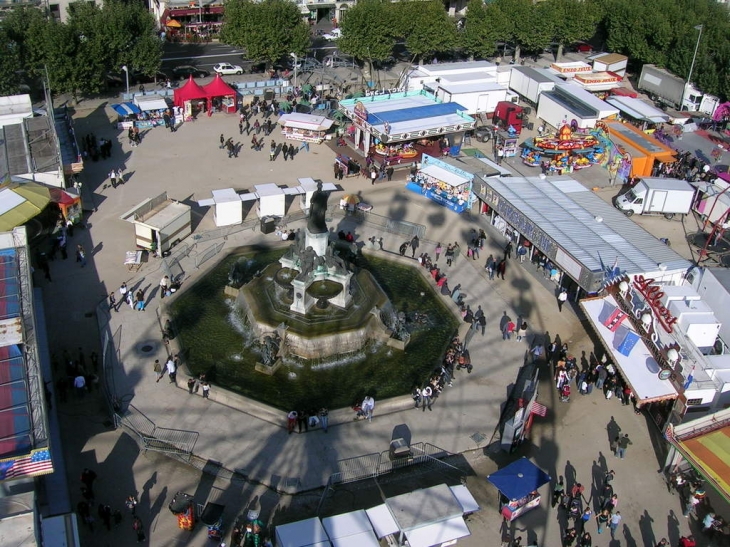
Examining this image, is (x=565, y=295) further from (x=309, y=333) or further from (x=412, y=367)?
(x=309, y=333)

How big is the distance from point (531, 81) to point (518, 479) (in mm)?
46173

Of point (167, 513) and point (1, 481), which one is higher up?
point (1, 481)

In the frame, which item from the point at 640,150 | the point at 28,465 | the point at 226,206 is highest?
the point at 640,150

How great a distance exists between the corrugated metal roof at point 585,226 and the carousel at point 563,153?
7.70m

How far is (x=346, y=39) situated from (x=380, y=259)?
32.0m

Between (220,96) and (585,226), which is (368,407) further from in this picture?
(220,96)

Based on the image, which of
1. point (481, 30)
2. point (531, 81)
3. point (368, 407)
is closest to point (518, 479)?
point (368, 407)

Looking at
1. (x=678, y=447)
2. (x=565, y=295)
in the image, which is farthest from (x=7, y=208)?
(x=678, y=447)

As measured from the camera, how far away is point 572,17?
240ft

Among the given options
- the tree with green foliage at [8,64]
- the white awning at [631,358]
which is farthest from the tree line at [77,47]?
the white awning at [631,358]

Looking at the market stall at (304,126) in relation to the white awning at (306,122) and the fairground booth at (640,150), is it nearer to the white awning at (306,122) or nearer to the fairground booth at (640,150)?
the white awning at (306,122)

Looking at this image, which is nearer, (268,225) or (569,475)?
(569,475)

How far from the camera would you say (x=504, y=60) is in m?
77.3

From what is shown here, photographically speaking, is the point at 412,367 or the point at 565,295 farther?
the point at 565,295
